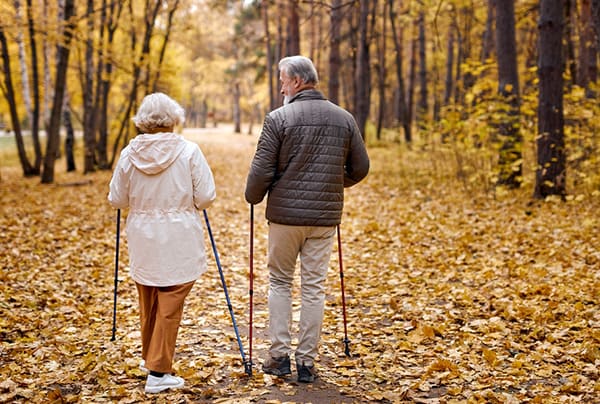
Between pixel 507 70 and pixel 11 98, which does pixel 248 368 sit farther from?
pixel 11 98

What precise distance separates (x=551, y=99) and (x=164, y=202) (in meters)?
8.08

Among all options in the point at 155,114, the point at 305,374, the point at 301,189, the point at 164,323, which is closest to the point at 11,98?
the point at 155,114

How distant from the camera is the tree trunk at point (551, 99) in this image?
9875 mm

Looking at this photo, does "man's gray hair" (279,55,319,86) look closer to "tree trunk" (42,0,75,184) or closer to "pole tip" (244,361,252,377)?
"pole tip" (244,361,252,377)

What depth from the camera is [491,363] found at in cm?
451

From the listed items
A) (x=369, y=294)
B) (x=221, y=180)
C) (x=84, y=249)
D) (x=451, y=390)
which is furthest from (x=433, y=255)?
(x=221, y=180)

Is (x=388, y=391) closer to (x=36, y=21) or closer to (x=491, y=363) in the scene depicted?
(x=491, y=363)

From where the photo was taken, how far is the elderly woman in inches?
159

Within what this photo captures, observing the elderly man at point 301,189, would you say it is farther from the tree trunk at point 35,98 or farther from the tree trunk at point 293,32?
the tree trunk at point 293,32

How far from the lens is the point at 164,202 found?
4082 mm

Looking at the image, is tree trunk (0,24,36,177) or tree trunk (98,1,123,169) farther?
tree trunk (98,1,123,169)

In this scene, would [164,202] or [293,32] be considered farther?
[293,32]

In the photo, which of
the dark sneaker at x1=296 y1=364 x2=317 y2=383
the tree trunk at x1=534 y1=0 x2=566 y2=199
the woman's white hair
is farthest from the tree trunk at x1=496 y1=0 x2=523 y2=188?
the woman's white hair

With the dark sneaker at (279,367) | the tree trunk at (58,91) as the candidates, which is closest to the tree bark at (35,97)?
the tree trunk at (58,91)
